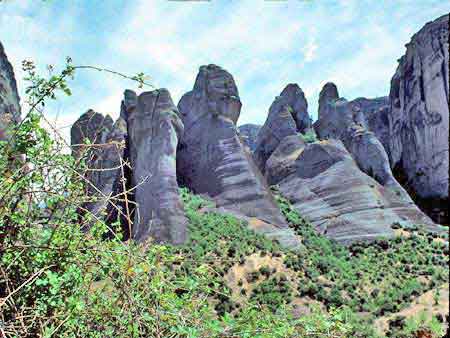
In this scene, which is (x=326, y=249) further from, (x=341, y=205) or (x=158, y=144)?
(x=158, y=144)

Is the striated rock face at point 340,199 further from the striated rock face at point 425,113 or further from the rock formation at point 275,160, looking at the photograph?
the striated rock face at point 425,113

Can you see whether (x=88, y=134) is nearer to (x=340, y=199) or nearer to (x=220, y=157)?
(x=220, y=157)

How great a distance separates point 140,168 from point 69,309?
25785mm

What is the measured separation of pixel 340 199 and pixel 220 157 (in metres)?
8.76

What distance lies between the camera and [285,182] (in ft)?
120

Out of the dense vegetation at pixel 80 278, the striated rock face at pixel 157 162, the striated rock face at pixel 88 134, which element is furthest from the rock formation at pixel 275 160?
the dense vegetation at pixel 80 278

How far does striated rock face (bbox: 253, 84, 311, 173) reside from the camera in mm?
43562

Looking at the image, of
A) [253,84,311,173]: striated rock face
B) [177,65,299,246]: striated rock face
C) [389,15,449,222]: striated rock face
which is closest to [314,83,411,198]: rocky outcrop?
[389,15,449,222]: striated rock face

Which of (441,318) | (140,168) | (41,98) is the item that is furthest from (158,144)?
(41,98)

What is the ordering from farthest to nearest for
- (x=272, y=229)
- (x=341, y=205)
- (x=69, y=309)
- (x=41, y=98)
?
1. (x=341, y=205)
2. (x=272, y=229)
3. (x=41, y=98)
4. (x=69, y=309)

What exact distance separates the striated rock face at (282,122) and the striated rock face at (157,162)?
51.0ft

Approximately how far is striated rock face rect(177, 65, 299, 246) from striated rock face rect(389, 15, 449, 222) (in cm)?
2012

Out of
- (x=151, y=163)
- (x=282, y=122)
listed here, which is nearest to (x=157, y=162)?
(x=151, y=163)

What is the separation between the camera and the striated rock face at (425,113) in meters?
42.8
